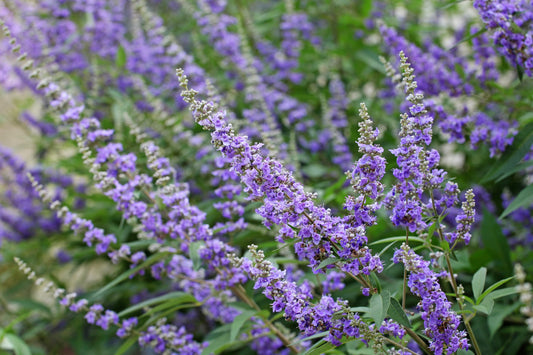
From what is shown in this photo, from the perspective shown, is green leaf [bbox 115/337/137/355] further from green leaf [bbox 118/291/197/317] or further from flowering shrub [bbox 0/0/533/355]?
green leaf [bbox 118/291/197/317]

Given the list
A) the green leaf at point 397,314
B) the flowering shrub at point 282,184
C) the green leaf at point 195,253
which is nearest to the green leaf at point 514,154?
the flowering shrub at point 282,184

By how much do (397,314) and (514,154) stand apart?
126 cm

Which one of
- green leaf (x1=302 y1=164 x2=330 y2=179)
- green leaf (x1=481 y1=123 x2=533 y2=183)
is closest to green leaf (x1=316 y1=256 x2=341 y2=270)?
green leaf (x1=481 y1=123 x2=533 y2=183)

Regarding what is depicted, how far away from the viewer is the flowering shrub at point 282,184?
1881 millimetres

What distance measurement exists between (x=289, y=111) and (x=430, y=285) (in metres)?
2.69

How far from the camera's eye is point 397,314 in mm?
1855

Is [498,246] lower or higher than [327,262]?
lower

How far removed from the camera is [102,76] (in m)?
4.83

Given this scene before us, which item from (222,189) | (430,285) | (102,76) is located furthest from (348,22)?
(430,285)

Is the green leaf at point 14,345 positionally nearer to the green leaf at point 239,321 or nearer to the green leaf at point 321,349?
the green leaf at point 239,321

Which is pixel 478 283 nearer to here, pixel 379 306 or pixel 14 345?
pixel 379 306

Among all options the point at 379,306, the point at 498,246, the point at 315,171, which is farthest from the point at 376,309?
→ the point at 315,171

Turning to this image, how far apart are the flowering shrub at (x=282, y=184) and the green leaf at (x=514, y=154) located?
0.01 metres

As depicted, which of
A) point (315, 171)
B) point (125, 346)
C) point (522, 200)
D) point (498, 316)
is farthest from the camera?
point (315, 171)
